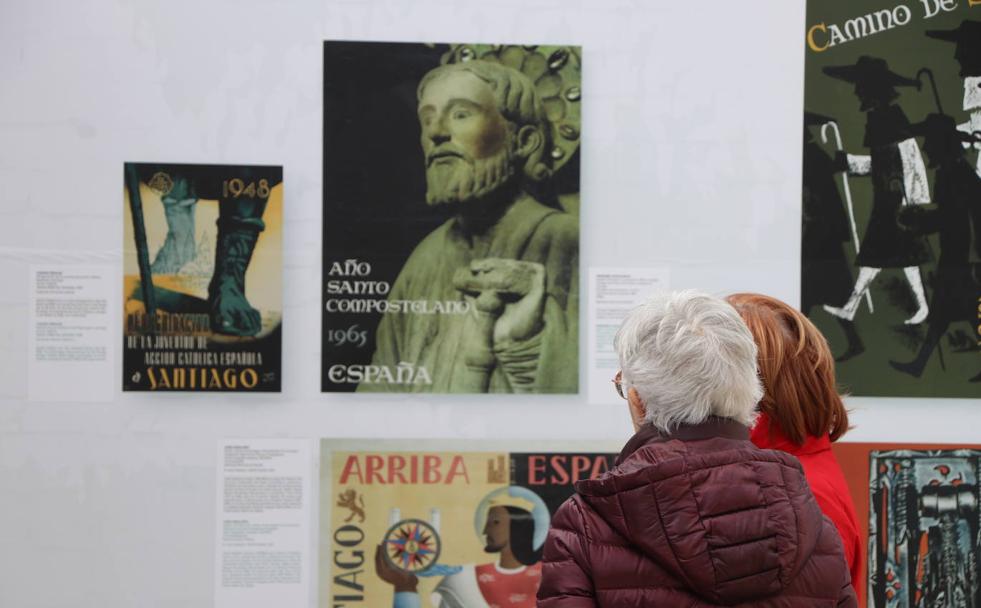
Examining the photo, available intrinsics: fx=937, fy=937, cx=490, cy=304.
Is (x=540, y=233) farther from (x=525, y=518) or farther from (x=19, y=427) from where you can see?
(x=19, y=427)

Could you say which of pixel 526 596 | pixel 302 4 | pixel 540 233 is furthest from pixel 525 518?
pixel 302 4

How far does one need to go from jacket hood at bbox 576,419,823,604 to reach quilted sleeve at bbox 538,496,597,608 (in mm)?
37

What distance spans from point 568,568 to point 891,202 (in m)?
1.59

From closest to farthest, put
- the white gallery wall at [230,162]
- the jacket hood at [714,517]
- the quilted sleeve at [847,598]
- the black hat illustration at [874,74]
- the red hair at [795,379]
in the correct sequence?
1. the jacket hood at [714,517]
2. the quilted sleeve at [847,598]
3. the red hair at [795,379]
4. the white gallery wall at [230,162]
5. the black hat illustration at [874,74]

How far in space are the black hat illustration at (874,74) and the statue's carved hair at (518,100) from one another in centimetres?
78

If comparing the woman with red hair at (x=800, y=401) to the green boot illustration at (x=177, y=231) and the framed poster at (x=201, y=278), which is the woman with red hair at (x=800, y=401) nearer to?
the framed poster at (x=201, y=278)

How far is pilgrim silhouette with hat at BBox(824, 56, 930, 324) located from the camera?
232 cm

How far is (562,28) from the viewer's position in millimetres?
2283

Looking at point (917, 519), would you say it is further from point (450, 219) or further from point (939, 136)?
point (450, 219)

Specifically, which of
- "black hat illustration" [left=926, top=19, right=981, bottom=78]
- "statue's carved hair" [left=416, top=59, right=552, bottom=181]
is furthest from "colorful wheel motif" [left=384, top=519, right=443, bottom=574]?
"black hat illustration" [left=926, top=19, right=981, bottom=78]

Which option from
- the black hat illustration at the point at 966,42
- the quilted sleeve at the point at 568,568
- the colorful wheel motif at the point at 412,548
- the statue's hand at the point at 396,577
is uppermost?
the black hat illustration at the point at 966,42

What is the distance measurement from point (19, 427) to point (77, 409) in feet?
0.47

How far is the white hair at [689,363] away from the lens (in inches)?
46.5

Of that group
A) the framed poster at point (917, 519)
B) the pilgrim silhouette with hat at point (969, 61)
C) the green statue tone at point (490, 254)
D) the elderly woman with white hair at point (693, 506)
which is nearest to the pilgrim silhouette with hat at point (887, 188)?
the pilgrim silhouette with hat at point (969, 61)
